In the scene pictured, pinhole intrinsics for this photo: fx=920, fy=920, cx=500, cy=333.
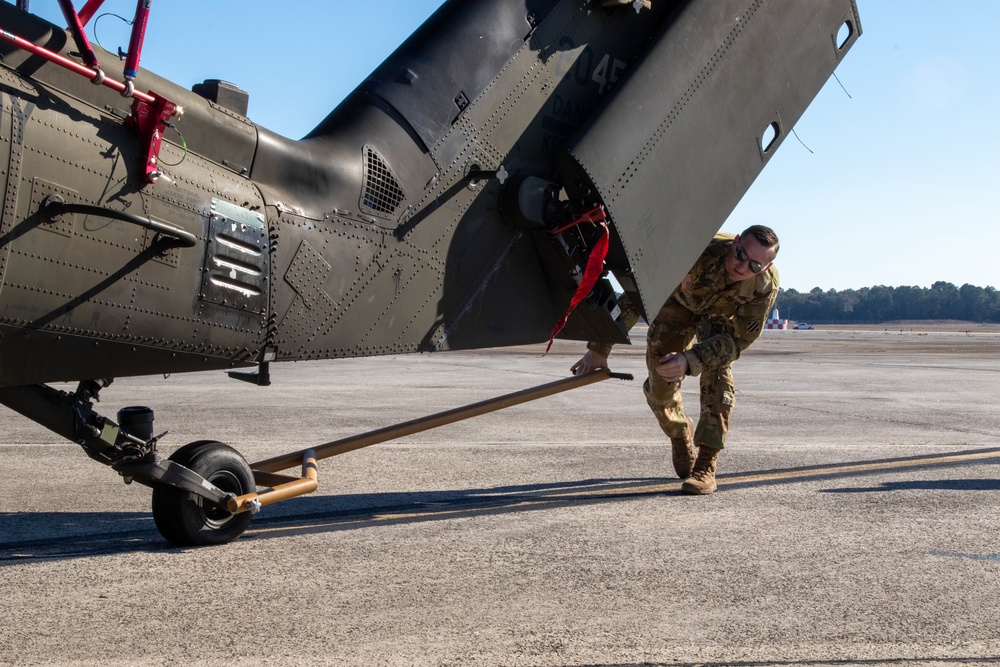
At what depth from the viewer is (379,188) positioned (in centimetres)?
533

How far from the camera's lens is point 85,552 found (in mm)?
4480

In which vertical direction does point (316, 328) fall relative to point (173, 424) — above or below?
above

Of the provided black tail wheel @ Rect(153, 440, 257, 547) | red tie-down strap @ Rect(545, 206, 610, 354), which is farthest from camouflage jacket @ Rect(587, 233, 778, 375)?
black tail wheel @ Rect(153, 440, 257, 547)

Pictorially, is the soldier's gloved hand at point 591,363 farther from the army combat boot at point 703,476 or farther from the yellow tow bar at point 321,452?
the army combat boot at point 703,476

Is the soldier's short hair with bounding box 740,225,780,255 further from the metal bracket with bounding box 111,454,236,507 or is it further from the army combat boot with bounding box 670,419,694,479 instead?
the metal bracket with bounding box 111,454,236,507

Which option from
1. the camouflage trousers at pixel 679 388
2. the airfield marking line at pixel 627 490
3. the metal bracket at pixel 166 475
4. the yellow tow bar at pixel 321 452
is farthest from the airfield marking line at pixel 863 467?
the metal bracket at pixel 166 475

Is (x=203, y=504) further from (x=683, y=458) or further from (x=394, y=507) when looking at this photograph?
(x=683, y=458)

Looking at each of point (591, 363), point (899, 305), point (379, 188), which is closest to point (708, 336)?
point (591, 363)


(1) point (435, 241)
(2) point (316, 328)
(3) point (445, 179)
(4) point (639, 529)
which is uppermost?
(3) point (445, 179)

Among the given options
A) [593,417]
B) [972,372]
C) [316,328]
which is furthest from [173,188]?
[972,372]

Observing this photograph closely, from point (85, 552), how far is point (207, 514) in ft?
1.95

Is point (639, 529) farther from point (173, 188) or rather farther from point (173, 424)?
point (173, 424)

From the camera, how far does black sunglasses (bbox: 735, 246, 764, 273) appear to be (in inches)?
251

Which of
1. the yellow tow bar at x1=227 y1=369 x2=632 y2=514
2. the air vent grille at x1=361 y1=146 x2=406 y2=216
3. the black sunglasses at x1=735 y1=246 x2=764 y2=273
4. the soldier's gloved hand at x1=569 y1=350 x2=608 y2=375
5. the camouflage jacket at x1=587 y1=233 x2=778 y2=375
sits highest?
the air vent grille at x1=361 y1=146 x2=406 y2=216
